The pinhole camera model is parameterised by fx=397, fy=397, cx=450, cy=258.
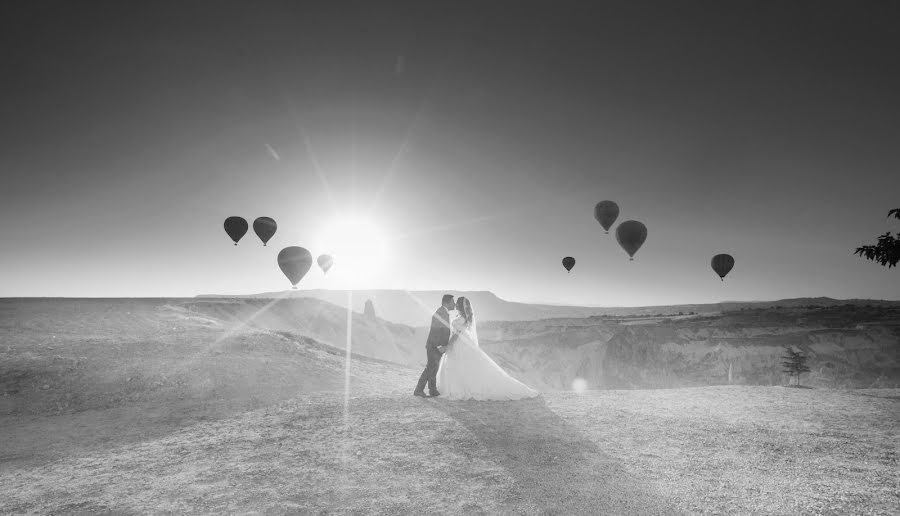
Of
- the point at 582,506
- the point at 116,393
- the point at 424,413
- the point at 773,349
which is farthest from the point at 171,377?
the point at 773,349

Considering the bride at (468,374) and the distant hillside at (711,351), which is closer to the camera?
the bride at (468,374)

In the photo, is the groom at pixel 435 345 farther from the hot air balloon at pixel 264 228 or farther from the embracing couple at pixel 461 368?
the hot air balloon at pixel 264 228

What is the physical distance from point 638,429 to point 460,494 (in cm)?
472

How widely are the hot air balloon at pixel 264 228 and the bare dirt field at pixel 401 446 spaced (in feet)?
48.2

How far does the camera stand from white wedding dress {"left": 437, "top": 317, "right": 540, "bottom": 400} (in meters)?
11.2

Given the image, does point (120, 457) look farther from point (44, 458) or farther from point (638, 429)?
point (638, 429)

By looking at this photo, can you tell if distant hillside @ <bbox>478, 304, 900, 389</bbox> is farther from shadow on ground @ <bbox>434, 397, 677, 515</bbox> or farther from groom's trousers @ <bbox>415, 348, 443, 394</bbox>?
shadow on ground @ <bbox>434, 397, 677, 515</bbox>

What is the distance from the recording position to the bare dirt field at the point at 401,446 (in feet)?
16.6

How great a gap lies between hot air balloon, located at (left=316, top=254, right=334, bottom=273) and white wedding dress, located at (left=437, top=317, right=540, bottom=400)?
2874 cm

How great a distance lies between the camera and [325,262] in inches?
1522

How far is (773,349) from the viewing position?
4438 cm

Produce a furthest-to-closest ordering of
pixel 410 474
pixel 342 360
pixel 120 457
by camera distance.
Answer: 1. pixel 342 360
2. pixel 120 457
3. pixel 410 474

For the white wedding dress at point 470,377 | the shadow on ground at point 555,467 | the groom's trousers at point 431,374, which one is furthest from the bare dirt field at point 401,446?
the groom's trousers at point 431,374

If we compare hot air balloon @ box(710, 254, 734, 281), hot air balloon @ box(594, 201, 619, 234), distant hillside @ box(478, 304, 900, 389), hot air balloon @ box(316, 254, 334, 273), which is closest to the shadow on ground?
hot air balloon @ box(594, 201, 619, 234)
